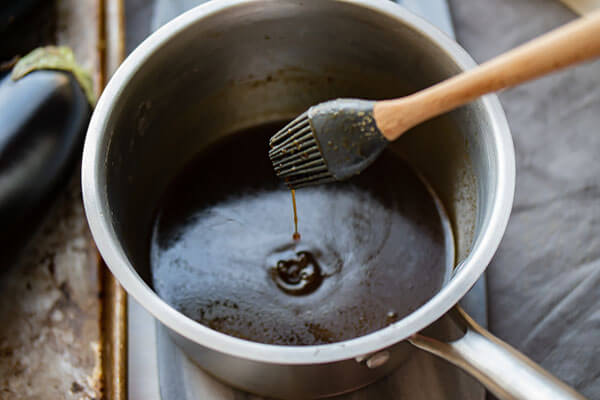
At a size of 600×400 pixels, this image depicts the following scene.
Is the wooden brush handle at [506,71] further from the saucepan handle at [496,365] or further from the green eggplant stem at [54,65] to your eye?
the green eggplant stem at [54,65]

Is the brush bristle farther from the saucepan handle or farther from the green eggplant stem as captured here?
the green eggplant stem

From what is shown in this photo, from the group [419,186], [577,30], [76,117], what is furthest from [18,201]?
[577,30]

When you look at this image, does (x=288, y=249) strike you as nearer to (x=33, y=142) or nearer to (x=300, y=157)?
(x=300, y=157)

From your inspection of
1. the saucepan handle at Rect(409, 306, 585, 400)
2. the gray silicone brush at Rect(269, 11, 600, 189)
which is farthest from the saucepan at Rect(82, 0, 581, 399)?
the gray silicone brush at Rect(269, 11, 600, 189)

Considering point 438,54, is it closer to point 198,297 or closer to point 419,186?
point 419,186

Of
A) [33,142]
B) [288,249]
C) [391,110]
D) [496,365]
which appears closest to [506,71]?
[391,110]
